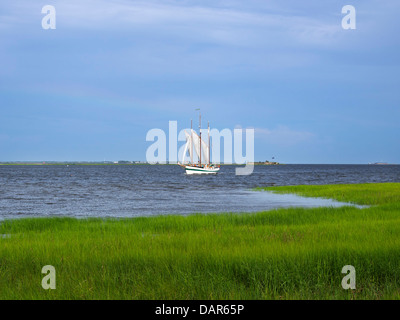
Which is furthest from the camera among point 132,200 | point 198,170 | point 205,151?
point 205,151

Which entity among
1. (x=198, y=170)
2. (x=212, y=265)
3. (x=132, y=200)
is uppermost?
(x=212, y=265)

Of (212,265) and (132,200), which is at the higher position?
(212,265)

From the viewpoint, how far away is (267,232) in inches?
594

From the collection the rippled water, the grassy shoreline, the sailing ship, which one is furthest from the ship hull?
the grassy shoreline

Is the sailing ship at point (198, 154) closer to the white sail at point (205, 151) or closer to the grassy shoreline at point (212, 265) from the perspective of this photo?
the white sail at point (205, 151)

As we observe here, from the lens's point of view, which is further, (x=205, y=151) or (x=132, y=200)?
(x=205, y=151)

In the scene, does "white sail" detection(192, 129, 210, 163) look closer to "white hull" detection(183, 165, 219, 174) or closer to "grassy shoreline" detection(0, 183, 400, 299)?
"white hull" detection(183, 165, 219, 174)

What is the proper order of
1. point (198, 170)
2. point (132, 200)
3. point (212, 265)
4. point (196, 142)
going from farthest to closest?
point (196, 142), point (198, 170), point (132, 200), point (212, 265)

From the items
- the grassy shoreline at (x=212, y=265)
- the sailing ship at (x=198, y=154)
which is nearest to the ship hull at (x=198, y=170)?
the sailing ship at (x=198, y=154)

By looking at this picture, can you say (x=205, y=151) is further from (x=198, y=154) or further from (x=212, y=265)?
(x=212, y=265)

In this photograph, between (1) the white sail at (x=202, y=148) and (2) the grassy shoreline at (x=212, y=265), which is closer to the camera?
(2) the grassy shoreline at (x=212, y=265)

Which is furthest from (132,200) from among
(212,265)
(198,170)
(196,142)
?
(196,142)
